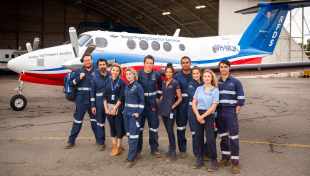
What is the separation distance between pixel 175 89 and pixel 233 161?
171cm

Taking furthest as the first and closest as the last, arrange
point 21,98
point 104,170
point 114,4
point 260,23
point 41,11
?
point 41,11 < point 114,4 < point 260,23 < point 21,98 < point 104,170

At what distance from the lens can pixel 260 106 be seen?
49.5ft

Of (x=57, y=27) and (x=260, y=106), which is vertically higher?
(x=57, y=27)

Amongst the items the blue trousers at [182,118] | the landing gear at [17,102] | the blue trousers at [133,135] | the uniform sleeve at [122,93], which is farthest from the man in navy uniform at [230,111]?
the landing gear at [17,102]

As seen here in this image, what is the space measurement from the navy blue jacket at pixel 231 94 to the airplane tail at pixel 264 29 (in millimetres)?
9423

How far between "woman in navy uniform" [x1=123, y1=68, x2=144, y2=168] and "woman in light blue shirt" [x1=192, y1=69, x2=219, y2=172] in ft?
3.38

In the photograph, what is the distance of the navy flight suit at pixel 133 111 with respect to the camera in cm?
641

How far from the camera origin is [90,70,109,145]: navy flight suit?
7.31 meters

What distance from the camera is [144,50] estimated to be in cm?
1262

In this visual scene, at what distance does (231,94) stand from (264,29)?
9.96m

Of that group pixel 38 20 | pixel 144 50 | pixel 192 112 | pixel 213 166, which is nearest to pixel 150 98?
pixel 192 112

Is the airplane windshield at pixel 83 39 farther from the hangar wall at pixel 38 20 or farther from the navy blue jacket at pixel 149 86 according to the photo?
the hangar wall at pixel 38 20

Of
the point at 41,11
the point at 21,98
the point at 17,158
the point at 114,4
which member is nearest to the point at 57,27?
the point at 41,11

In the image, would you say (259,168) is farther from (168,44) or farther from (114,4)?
(114,4)
